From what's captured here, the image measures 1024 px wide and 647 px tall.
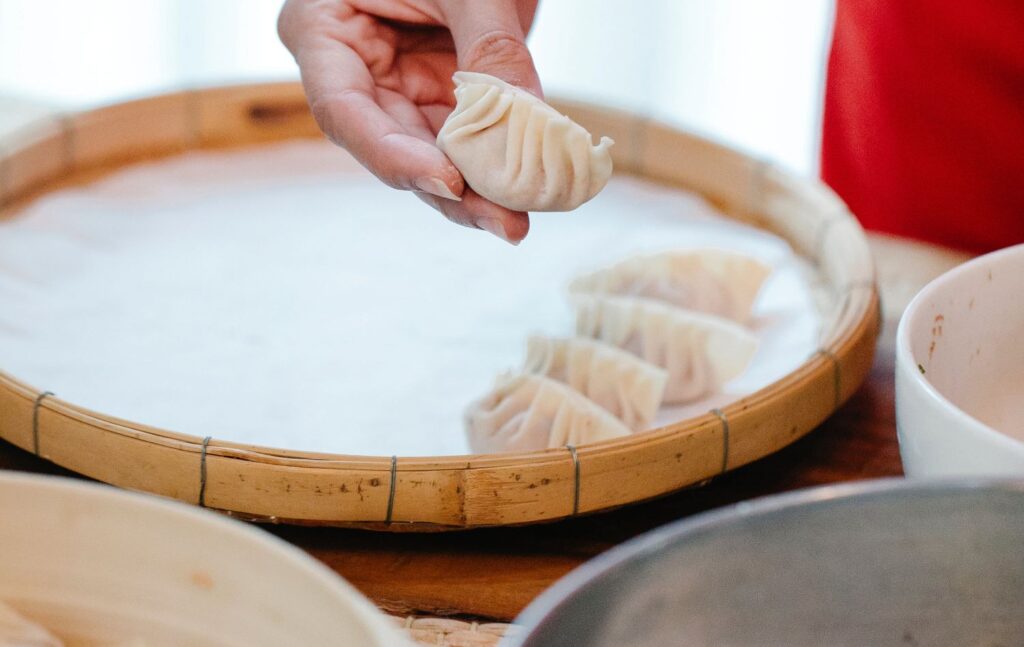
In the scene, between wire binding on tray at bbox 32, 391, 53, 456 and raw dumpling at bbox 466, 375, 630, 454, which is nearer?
wire binding on tray at bbox 32, 391, 53, 456

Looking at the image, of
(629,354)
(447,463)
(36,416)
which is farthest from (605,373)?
(36,416)

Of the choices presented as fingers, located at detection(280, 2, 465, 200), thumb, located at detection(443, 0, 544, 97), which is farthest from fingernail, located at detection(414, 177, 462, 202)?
thumb, located at detection(443, 0, 544, 97)

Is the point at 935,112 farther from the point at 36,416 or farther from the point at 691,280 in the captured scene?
the point at 36,416

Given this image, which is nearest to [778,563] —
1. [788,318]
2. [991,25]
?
[788,318]

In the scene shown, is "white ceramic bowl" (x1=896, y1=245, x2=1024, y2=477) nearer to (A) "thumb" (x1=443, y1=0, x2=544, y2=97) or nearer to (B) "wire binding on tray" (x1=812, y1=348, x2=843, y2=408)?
(B) "wire binding on tray" (x1=812, y1=348, x2=843, y2=408)

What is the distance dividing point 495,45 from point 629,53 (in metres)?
1.70

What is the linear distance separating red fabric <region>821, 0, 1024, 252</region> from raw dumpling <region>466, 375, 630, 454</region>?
632mm

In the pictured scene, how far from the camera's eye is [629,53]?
2.66 metres

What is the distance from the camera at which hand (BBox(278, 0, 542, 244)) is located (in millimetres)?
940

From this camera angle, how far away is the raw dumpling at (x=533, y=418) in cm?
100

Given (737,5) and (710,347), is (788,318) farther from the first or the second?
(737,5)

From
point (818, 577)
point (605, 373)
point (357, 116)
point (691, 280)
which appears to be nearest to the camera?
point (818, 577)

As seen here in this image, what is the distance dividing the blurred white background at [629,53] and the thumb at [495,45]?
4.64 feet

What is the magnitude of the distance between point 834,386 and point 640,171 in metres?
0.77
